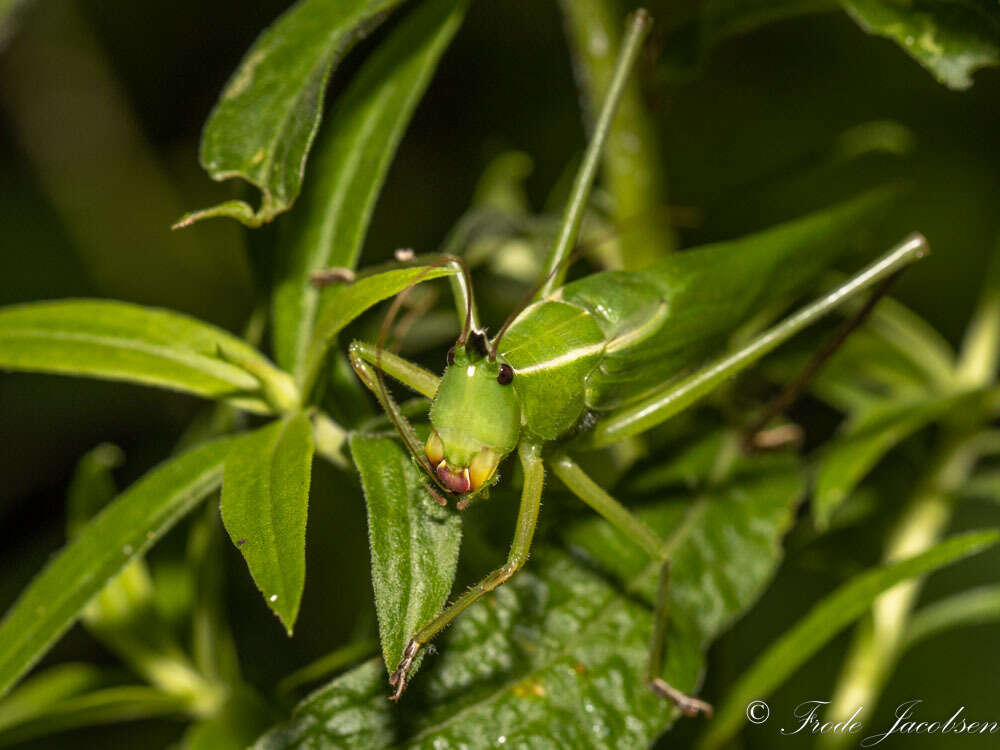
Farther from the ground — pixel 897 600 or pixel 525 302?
pixel 525 302

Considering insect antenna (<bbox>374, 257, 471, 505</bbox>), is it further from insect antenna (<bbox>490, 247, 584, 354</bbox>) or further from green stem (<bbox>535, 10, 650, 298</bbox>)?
green stem (<bbox>535, 10, 650, 298</bbox>)

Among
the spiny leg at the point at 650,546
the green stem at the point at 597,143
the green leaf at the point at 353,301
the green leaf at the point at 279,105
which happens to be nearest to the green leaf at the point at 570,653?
the spiny leg at the point at 650,546

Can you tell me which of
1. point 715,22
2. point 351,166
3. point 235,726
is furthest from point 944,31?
point 235,726

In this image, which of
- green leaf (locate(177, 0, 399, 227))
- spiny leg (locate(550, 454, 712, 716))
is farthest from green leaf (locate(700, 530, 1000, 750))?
green leaf (locate(177, 0, 399, 227))

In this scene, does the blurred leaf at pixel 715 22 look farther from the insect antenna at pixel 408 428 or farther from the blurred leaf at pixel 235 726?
the blurred leaf at pixel 235 726

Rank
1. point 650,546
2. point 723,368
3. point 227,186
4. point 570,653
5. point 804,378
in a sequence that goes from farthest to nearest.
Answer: point 227,186, point 804,378, point 723,368, point 650,546, point 570,653

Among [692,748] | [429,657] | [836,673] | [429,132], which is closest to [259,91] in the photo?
[429,657]

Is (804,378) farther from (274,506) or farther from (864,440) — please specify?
(274,506)
